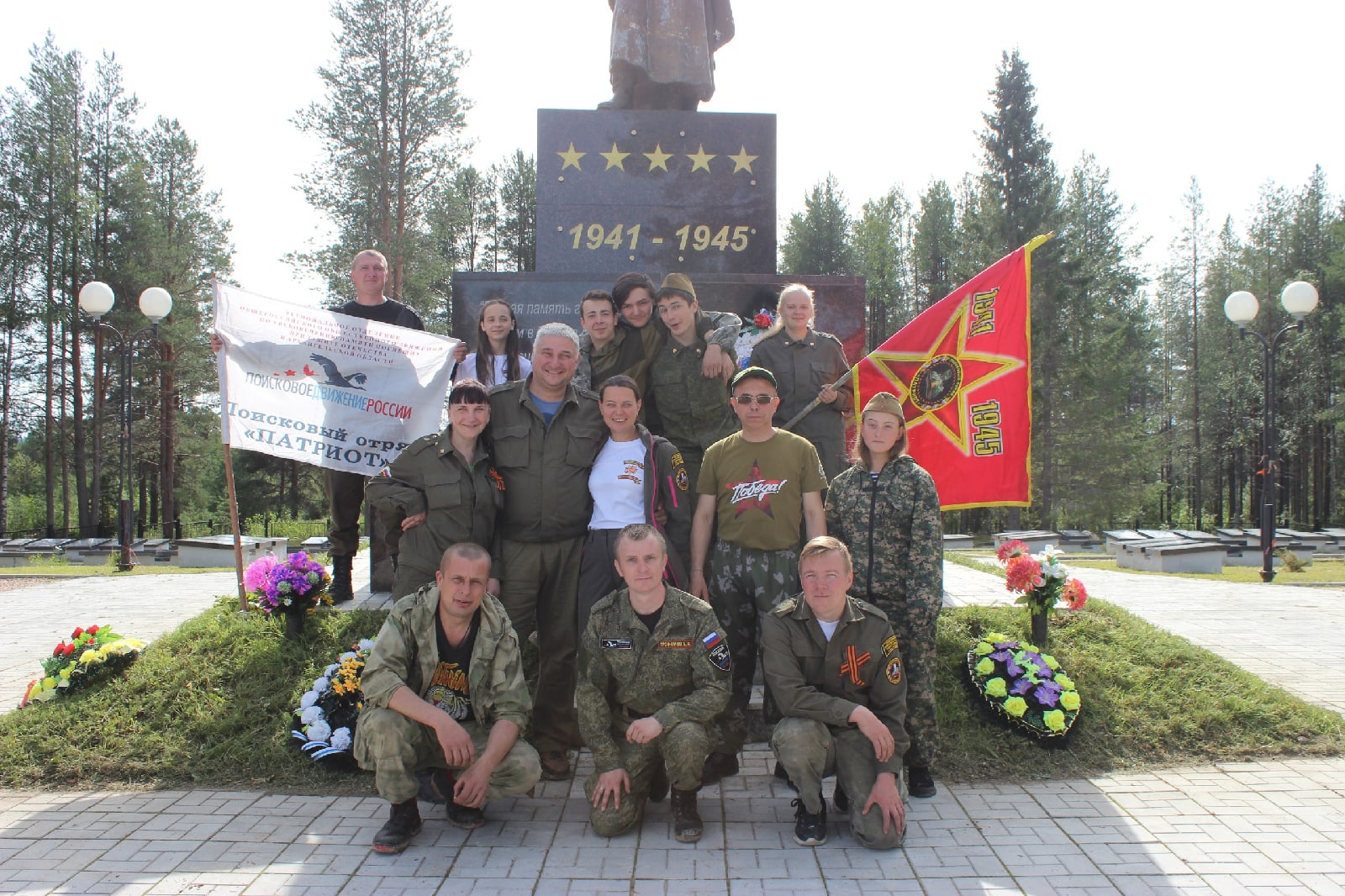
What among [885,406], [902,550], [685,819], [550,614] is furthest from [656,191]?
[685,819]

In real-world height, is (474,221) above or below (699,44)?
above

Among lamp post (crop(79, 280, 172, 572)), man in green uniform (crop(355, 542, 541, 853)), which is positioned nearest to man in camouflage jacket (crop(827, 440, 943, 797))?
man in green uniform (crop(355, 542, 541, 853))

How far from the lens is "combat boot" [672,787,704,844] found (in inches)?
129

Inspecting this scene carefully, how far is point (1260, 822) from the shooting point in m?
3.44

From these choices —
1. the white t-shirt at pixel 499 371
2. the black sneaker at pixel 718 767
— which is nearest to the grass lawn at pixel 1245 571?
the white t-shirt at pixel 499 371

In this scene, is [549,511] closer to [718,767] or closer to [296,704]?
[718,767]

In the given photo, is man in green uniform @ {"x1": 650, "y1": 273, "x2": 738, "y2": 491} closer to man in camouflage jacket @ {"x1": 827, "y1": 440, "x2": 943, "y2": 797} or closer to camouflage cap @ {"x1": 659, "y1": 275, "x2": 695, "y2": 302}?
camouflage cap @ {"x1": 659, "y1": 275, "x2": 695, "y2": 302}

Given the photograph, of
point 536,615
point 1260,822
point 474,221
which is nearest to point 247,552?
point 536,615

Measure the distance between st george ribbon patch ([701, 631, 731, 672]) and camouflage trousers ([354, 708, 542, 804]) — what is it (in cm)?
76

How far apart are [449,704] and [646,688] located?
0.76m

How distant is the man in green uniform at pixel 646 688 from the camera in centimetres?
331

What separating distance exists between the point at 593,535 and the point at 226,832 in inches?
69.7

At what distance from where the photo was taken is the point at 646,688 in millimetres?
3453

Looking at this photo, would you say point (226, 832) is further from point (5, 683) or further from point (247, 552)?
point (247, 552)
